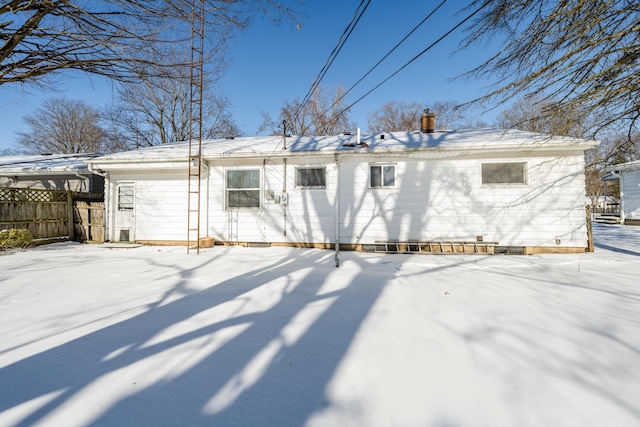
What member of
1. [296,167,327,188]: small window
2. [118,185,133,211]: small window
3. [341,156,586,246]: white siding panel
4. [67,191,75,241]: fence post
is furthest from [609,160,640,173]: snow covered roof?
[67,191,75,241]: fence post

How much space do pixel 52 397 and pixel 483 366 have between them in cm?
301

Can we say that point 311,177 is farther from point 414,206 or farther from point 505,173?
point 505,173

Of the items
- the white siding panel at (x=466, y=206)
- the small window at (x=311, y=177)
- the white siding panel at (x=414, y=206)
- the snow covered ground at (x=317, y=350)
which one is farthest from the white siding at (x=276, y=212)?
the snow covered ground at (x=317, y=350)

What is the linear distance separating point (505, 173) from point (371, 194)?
12.3 ft

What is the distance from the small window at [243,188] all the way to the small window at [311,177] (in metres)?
1.30

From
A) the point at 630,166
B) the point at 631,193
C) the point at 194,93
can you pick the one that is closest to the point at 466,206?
the point at 194,93

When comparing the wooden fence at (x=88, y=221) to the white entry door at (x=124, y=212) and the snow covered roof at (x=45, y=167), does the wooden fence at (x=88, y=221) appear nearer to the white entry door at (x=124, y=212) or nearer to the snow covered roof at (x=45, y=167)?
the white entry door at (x=124, y=212)

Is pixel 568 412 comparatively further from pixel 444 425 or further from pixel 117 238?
pixel 117 238

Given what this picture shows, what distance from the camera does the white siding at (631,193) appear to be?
14.1 metres

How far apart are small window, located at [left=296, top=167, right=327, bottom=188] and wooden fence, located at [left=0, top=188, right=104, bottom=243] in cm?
688

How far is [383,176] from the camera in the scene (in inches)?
298

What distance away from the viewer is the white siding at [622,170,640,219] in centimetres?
1408

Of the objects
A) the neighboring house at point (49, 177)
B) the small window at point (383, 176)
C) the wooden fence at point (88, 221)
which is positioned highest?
the neighboring house at point (49, 177)

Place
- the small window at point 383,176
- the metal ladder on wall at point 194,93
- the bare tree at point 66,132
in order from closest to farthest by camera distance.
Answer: the metal ladder on wall at point 194,93, the small window at point 383,176, the bare tree at point 66,132
